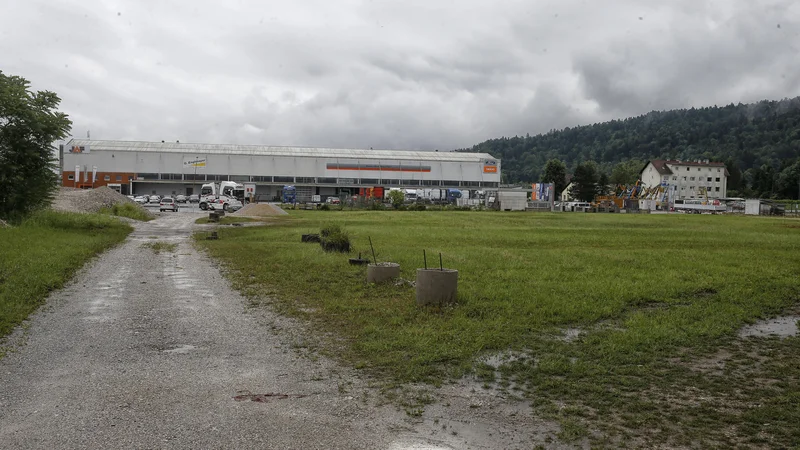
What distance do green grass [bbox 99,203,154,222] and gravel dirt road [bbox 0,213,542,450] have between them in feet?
121

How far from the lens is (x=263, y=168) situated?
110m

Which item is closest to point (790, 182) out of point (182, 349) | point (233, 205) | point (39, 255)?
point (233, 205)

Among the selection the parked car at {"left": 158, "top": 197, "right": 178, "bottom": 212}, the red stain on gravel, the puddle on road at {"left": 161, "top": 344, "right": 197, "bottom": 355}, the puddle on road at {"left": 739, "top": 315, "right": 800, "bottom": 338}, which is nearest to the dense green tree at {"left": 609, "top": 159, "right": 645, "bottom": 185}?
the parked car at {"left": 158, "top": 197, "right": 178, "bottom": 212}

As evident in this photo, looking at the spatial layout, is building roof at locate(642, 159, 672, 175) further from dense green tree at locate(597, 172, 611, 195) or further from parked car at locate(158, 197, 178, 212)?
parked car at locate(158, 197, 178, 212)

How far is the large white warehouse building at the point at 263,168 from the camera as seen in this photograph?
105 metres

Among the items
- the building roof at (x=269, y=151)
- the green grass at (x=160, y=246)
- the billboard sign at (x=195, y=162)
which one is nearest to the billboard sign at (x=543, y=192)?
the building roof at (x=269, y=151)

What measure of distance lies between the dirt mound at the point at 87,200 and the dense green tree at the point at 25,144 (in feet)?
42.0

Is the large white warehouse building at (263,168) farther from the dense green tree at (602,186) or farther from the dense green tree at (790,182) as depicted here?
the dense green tree at (790,182)

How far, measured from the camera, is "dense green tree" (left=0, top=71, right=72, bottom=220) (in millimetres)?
27328

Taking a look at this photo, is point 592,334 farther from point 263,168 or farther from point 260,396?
point 263,168

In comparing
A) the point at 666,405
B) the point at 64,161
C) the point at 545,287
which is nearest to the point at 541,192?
the point at 64,161

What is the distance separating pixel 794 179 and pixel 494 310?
14316cm

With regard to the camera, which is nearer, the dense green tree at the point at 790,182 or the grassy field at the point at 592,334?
the grassy field at the point at 592,334

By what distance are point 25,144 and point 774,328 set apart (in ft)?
97.1
